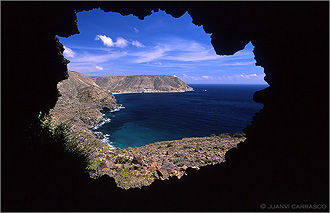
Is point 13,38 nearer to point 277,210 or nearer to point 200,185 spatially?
point 200,185

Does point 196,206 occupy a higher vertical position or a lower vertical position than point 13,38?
lower

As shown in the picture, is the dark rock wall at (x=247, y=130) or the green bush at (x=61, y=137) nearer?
the dark rock wall at (x=247, y=130)

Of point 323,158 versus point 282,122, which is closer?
point 323,158

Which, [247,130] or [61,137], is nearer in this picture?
[247,130]

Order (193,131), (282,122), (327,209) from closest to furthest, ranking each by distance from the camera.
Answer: (327,209) < (282,122) < (193,131)

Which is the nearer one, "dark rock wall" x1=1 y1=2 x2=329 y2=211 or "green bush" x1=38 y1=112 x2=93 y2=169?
"dark rock wall" x1=1 y1=2 x2=329 y2=211

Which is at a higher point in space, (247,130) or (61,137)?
(247,130)

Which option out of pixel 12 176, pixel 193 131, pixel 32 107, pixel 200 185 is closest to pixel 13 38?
pixel 32 107

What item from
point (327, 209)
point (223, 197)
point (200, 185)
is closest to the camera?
point (327, 209)
